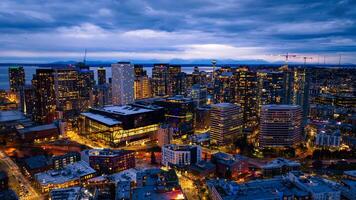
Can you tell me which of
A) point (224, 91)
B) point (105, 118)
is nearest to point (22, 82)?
point (105, 118)

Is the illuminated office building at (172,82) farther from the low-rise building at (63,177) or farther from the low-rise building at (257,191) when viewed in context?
the low-rise building at (257,191)

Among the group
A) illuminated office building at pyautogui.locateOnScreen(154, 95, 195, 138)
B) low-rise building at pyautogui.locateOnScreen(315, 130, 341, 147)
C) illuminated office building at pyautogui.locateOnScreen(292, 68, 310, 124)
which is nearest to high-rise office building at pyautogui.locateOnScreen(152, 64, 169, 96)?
illuminated office building at pyautogui.locateOnScreen(154, 95, 195, 138)

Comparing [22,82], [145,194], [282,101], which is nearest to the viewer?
[145,194]

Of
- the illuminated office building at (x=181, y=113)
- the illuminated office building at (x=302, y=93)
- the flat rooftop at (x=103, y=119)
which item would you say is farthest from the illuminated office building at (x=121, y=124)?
the illuminated office building at (x=302, y=93)

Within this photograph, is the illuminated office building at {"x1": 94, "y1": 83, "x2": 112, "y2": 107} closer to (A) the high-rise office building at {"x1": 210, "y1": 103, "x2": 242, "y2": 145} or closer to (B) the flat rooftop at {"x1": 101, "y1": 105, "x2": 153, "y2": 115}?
(B) the flat rooftop at {"x1": 101, "y1": 105, "x2": 153, "y2": 115}

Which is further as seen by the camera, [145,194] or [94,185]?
[94,185]

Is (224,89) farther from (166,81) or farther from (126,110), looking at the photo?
(126,110)

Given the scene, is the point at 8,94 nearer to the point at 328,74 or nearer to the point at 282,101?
the point at 282,101

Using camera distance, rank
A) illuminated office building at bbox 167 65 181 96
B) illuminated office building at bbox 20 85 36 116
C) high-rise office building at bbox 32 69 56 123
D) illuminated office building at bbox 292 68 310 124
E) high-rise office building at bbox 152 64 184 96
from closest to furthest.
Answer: high-rise office building at bbox 32 69 56 123 → illuminated office building at bbox 292 68 310 124 → illuminated office building at bbox 20 85 36 116 → high-rise office building at bbox 152 64 184 96 → illuminated office building at bbox 167 65 181 96
